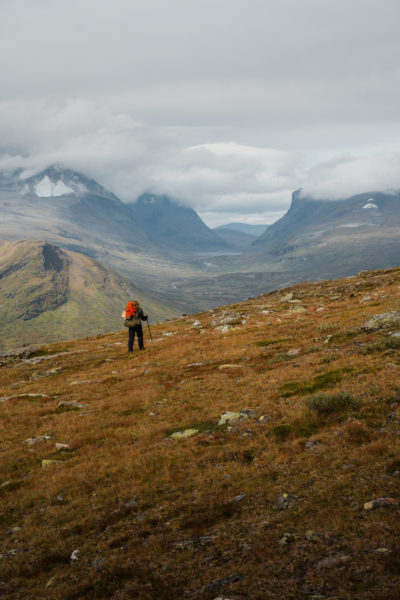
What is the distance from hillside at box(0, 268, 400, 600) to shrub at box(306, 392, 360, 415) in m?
0.05

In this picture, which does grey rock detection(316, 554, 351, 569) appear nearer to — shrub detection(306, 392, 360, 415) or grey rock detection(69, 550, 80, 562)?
grey rock detection(69, 550, 80, 562)

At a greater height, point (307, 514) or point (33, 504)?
point (307, 514)

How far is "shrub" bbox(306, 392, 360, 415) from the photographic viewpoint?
1418cm

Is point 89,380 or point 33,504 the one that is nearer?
point 33,504

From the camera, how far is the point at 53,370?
3947 centimetres

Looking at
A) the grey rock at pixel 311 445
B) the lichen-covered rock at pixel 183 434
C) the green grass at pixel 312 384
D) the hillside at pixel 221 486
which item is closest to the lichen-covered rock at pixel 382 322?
the hillside at pixel 221 486

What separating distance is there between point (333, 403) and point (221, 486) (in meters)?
5.55

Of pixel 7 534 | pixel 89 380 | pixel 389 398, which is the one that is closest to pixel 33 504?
pixel 7 534

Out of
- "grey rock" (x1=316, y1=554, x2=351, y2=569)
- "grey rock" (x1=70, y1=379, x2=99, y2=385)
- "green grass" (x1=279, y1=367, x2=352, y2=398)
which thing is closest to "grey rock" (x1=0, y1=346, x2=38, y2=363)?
"grey rock" (x1=70, y1=379, x2=99, y2=385)

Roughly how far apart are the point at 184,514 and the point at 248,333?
29273 mm

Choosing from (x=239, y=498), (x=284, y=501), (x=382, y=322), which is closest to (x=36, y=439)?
(x=239, y=498)

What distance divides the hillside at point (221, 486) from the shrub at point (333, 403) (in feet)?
0.17

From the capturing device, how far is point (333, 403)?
14383 millimetres

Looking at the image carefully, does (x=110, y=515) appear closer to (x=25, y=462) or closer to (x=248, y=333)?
(x=25, y=462)
